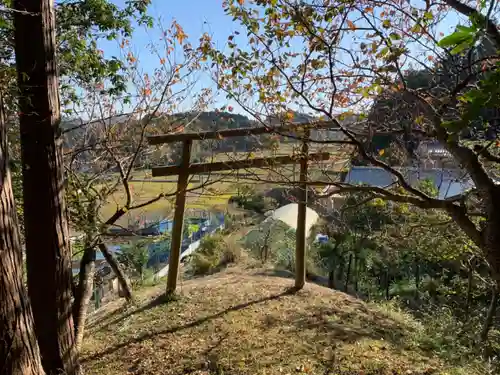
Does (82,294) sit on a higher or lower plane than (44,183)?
lower

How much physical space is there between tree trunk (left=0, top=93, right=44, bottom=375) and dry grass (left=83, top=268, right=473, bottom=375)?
4.80 feet

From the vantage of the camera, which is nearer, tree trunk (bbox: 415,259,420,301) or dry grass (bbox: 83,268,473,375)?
dry grass (bbox: 83,268,473,375)

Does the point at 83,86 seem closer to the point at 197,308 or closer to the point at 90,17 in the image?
the point at 90,17

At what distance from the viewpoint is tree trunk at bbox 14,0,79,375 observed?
214 cm

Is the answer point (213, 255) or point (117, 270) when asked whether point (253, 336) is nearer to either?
point (117, 270)

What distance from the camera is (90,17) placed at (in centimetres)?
315

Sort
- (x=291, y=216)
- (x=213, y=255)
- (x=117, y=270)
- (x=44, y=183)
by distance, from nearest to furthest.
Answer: (x=44, y=183) < (x=117, y=270) < (x=213, y=255) < (x=291, y=216)

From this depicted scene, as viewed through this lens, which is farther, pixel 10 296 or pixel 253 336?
pixel 253 336

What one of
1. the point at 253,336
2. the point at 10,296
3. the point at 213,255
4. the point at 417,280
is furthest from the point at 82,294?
the point at 417,280

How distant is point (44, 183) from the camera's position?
221 cm

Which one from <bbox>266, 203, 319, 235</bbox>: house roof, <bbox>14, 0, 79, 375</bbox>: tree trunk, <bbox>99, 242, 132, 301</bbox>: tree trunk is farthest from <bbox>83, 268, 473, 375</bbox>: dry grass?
<bbox>266, 203, 319, 235</bbox>: house roof

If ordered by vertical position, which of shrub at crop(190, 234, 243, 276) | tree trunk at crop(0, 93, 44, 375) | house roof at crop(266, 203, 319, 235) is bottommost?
shrub at crop(190, 234, 243, 276)

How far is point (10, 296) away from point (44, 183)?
35.7 inches

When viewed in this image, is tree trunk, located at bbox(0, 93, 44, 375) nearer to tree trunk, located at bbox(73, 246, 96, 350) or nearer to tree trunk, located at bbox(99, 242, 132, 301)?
tree trunk, located at bbox(73, 246, 96, 350)
